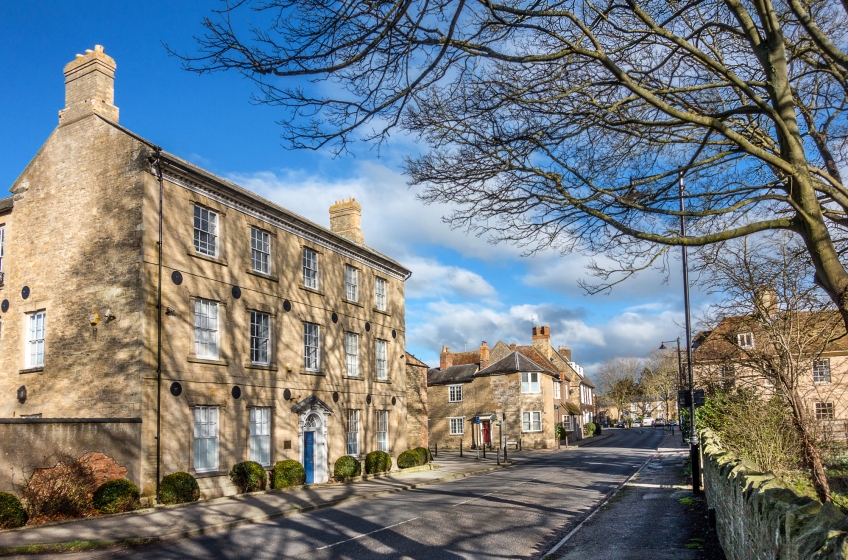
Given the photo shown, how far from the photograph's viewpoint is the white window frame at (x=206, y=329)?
71.3ft

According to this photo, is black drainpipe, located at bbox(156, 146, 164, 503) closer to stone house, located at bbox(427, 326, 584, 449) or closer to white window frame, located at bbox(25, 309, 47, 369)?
white window frame, located at bbox(25, 309, 47, 369)

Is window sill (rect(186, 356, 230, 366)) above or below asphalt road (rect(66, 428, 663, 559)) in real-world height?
above

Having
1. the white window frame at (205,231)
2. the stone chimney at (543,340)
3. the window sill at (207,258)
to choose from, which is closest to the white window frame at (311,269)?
the window sill at (207,258)

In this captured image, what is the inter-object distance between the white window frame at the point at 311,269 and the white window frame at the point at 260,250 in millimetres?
2361

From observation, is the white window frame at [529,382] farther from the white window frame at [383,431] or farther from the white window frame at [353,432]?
the white window frame at [353,432]

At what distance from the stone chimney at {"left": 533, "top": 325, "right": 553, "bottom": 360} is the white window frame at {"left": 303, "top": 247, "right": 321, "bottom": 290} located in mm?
43062

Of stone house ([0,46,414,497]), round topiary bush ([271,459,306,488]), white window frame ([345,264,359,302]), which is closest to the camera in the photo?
stone house ([0,46,414,497])

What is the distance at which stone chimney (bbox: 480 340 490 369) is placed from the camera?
57.6 meters

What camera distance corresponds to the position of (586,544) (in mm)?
12531

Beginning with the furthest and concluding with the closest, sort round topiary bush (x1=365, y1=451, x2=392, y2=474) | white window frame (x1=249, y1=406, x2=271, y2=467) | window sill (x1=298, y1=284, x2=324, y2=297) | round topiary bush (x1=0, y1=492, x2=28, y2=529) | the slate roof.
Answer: the slate roof < round topiary bush (x1=365, y1=451, x2=392, y2=474) < window sill (x1=298, y1=284, x2=324, y2=297) < white window frame (x1=249, y1=406, x2=271, y2=467) < round topiary bush (x1=0, y1=492, x2=28, y2=529)

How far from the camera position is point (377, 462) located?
3006 centimetres

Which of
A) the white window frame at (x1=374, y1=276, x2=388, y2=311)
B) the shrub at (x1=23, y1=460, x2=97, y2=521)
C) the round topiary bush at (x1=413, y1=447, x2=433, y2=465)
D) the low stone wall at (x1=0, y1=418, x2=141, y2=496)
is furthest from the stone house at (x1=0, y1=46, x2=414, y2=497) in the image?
the round topiary bush at (x1=413, y1=447, x2=433, y2=465)

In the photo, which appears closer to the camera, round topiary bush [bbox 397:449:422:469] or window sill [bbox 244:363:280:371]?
window sill [bbox 244:363:280:371]

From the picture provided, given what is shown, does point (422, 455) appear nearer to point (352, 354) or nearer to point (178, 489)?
point (352, 354)
